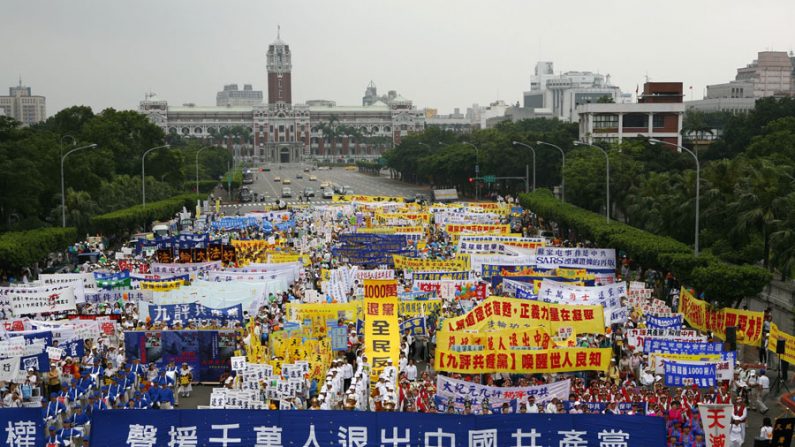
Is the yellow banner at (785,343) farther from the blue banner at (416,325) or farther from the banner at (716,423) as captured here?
the blue banner at (416,325)

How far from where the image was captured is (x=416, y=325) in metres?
23.8

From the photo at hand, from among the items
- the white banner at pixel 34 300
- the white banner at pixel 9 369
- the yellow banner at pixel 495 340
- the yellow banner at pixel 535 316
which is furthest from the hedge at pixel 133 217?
the yellow banner at pixel 495 340

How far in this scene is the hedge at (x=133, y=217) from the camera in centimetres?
5075

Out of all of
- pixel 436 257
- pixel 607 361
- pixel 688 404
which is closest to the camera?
pixel 688 404

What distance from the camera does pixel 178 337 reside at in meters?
21.4

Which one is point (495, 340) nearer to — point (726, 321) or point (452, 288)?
point (726, 321)

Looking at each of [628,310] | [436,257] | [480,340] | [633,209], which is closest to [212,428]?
[480,340]

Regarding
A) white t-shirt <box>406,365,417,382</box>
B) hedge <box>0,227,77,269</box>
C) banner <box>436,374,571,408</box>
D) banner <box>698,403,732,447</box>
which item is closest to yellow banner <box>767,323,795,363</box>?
banner <box>436,374,571,408</box>

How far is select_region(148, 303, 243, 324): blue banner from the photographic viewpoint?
23.8 metres

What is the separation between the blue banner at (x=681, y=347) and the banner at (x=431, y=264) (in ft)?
39.9

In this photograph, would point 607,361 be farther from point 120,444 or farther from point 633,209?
point 633,209

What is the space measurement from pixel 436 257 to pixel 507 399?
19.2m

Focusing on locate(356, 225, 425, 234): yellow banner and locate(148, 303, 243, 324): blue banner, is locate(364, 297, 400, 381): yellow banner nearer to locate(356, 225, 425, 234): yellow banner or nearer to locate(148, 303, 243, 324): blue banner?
locate(148, 303, 243, 324): blue banner

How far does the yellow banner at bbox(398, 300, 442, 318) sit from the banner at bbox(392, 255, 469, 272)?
6.46 meters
